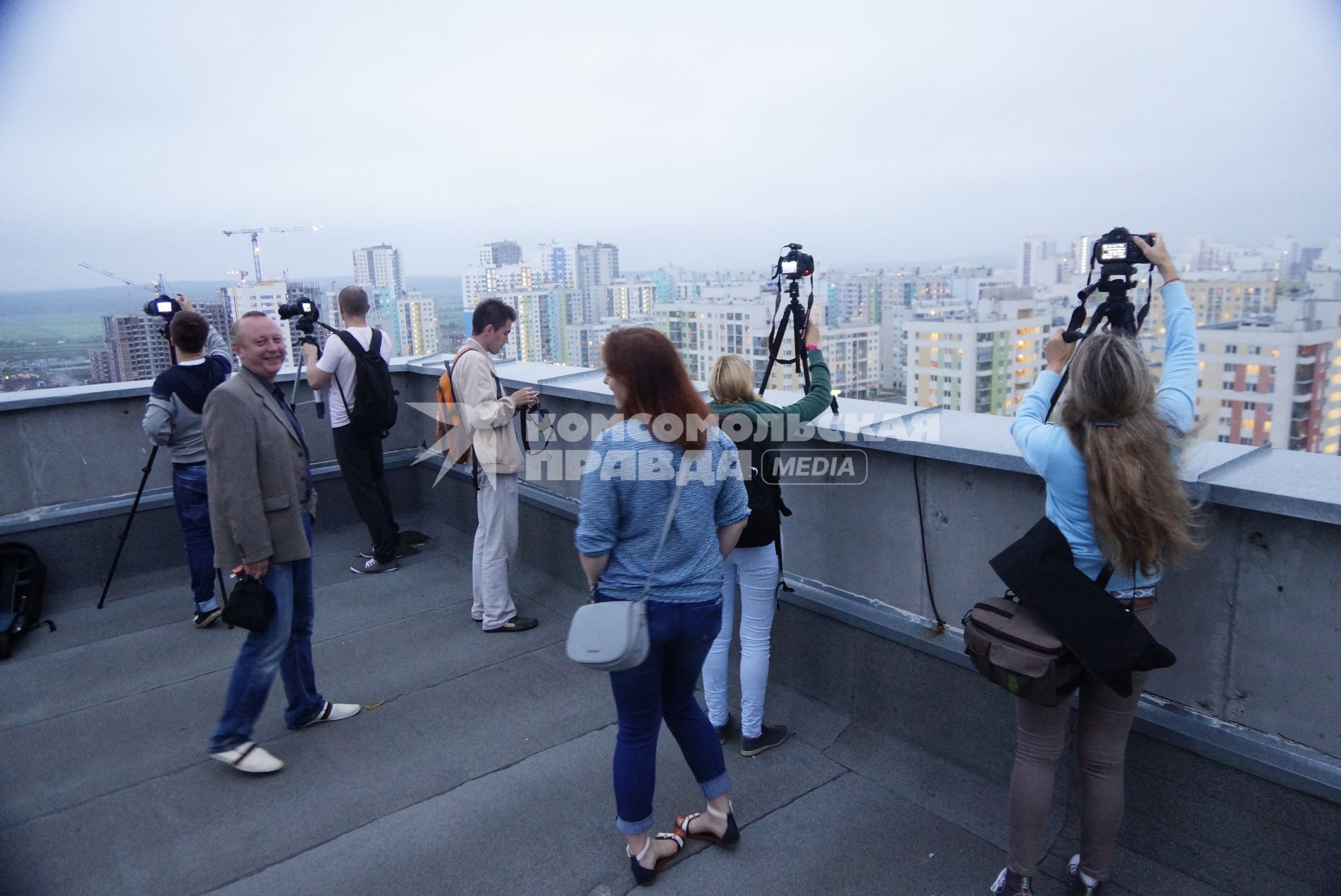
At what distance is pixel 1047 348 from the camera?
245cm

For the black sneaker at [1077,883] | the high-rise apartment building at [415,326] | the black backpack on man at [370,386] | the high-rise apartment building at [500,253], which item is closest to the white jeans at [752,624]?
the black sneaker at [1077,883]

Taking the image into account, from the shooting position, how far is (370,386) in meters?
5.32

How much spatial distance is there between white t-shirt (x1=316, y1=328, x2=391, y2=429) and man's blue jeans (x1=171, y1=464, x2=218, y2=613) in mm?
996

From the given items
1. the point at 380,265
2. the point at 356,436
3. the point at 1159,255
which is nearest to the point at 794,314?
the point at 1159,255

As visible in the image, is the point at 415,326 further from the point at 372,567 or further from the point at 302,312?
the point at 372,567

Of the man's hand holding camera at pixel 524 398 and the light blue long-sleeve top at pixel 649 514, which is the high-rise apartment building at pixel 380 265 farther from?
the light blue long-sleeve top at pixel 649 514

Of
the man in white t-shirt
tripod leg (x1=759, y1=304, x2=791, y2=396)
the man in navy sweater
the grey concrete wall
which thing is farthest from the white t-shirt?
tripod leg (x1=759, y1=304, x2=791, y2=396)

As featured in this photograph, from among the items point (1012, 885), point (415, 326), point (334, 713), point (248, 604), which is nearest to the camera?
point (1012, 885)

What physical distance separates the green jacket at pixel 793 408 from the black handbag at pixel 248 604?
1.92 m

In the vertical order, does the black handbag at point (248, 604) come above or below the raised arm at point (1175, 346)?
below

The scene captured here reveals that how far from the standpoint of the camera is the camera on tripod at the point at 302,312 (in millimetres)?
5625

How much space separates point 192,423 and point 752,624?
3391 millimetres

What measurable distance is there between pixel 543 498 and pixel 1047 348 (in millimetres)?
3580

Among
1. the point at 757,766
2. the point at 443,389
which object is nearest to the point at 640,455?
the point at 757,766
